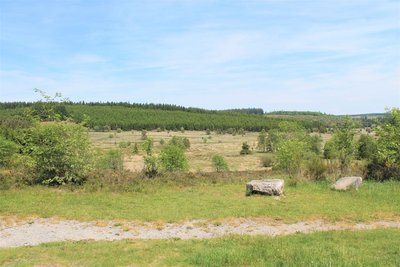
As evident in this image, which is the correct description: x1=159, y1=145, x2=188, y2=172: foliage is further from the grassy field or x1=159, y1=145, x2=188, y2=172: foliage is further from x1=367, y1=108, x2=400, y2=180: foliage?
x1=367, y1=108, x2=400, y2=180: foliage

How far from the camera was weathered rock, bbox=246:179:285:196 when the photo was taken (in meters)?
19.3

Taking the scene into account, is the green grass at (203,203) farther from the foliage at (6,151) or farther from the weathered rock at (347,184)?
the foliage at (6,151)

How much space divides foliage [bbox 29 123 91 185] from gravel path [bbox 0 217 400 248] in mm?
6364

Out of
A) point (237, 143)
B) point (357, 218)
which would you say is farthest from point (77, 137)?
point (237, 143)

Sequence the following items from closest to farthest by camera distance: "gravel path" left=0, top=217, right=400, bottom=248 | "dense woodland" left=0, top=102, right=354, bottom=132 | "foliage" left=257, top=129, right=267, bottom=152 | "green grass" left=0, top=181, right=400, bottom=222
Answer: "gravel path" left=0, top=217, right=400, bottom=248 → "green grass" left=0, top=181, right=400, bottom=222 → "foliage" left=257, top=129, right=267, bottom=152 → "dense woodland" left=0, top=102, right=354, bottom=132

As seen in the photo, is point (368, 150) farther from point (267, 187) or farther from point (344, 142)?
point (267, 187)

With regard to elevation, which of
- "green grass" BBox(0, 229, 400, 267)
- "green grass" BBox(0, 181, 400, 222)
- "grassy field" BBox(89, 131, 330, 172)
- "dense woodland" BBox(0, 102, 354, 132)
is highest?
"dense woodland" BBox(0, 102, 354, 132)

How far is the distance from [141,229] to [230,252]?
205 inches

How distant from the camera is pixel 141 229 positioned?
1388cm

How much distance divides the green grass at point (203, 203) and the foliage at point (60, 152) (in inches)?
62.6

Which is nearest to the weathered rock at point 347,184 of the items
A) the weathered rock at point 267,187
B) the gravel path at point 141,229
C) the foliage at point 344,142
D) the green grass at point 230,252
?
the weathered rock at point 267,187

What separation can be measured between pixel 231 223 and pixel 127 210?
15.3ft

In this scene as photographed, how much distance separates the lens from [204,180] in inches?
956

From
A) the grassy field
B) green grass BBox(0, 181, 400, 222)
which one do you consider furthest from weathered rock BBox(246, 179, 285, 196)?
the grassy field
